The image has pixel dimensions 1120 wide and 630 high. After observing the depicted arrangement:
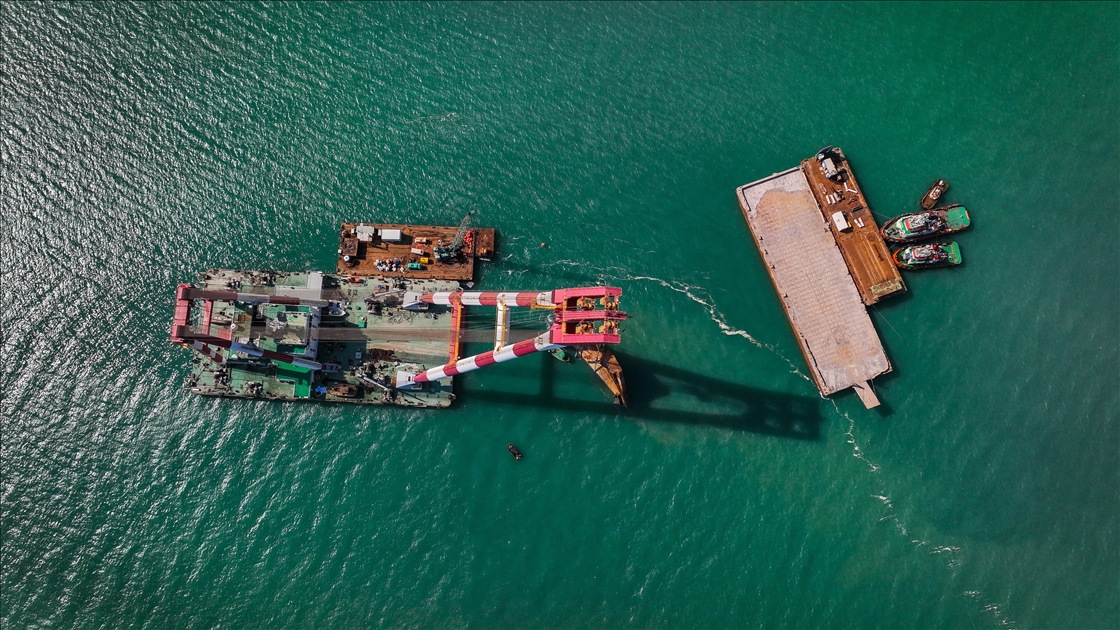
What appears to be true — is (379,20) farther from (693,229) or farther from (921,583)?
(921,583)

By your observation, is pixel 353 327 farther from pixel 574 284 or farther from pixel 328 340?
pixel 574 284

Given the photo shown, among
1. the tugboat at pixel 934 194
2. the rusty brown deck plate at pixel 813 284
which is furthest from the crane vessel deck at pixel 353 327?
the tugboat at pixel 934 194

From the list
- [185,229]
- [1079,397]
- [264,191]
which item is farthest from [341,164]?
[1079,397]

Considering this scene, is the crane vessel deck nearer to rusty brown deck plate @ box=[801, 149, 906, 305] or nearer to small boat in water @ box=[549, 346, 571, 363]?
small boat in water @ box=[549, 346, 571, 363]

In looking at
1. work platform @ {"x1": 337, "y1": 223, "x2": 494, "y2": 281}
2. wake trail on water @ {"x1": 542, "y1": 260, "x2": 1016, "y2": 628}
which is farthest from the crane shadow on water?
work platform @ {"x1": 337, "y1": 223, "x2": 494, "y2": 281}

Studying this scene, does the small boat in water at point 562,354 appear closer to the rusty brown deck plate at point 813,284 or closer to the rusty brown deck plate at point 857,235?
the rusty brown deck plate at point 813,284

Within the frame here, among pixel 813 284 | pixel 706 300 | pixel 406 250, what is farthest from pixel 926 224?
pixel 406 250
